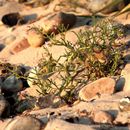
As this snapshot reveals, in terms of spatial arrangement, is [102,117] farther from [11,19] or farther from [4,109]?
[11,19]

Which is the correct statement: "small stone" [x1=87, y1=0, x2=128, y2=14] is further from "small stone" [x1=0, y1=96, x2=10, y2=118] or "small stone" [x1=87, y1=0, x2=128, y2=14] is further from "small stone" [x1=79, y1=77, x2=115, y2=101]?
"small stone" [x1=0, y1=96, x2=10, y2=118]

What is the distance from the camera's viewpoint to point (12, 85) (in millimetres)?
3840

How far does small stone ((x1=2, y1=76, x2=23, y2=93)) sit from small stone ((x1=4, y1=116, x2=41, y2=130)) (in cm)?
106

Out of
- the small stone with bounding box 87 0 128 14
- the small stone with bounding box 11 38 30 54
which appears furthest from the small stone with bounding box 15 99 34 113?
the small stone with bounding box 87 0 128 14

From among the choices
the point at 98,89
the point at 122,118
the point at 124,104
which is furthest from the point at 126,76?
the point at 122,118

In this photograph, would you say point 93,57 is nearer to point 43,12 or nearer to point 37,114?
point 37,114

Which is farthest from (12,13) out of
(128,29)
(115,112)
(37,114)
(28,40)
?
(115,112)

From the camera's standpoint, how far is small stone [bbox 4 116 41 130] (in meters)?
2.74

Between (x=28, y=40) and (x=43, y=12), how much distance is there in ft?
3.54

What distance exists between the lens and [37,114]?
3.06 meters

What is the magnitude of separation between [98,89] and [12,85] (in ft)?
3.36

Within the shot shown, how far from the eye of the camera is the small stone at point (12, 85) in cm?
383

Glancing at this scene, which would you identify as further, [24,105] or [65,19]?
[65,19]

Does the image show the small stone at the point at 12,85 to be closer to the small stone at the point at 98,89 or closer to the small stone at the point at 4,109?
the small stone at the point at 4,109
